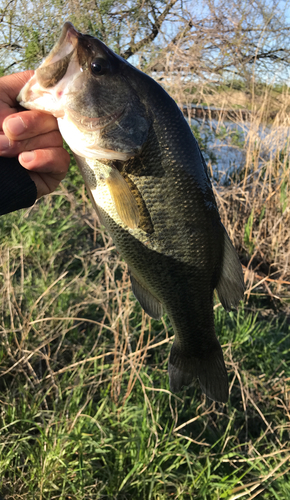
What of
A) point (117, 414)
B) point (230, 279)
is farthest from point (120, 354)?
point (230, 279)

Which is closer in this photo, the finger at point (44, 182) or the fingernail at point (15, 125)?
the fingernail at point (15, 125)

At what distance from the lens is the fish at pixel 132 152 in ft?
3.99

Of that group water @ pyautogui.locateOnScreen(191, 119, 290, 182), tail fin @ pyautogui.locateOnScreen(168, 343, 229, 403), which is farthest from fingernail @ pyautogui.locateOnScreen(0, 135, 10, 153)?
water @ pyautogui.locateOnScreen(191, 119, 290, 182)

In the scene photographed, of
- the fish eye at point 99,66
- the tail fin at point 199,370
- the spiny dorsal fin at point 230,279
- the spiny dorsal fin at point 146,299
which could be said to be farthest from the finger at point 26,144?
the tail fin at point 199,370

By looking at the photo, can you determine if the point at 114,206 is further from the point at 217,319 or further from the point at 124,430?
the point at 217,319

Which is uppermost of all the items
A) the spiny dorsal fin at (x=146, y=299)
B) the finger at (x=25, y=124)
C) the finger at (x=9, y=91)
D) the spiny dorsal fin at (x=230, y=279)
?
the finger at (x=9, y=91)

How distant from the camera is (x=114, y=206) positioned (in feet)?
4.29

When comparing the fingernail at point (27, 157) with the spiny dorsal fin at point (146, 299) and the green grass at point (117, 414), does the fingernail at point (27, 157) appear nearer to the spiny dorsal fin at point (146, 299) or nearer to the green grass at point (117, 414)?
the spiny dorsal fin at point (146, 299)

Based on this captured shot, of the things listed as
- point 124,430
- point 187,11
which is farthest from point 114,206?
point 187,11

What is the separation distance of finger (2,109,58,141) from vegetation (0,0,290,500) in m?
1.30

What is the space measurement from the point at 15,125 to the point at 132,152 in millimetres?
417

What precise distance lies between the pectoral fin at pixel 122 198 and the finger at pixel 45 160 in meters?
0.28

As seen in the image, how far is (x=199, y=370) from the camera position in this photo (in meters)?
1.62

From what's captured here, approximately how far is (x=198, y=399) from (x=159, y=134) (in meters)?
2.17
